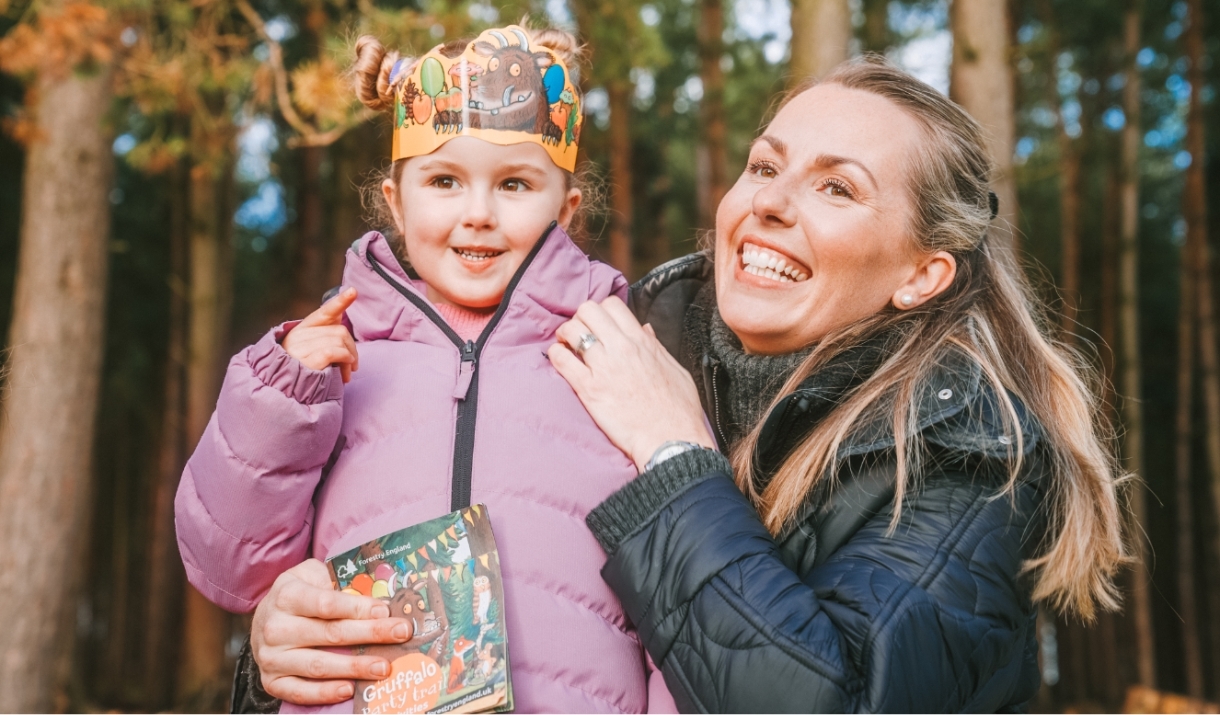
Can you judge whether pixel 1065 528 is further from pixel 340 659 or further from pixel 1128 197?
pixel 1128 197

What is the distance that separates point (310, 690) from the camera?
1.89m

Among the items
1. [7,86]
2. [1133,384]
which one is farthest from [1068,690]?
[7,86]

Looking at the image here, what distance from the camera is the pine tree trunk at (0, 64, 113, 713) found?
5.87 meters

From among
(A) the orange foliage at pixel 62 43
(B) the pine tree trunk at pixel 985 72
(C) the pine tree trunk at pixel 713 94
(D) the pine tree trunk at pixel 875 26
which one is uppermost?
Answer: (D) the pine tree trunk at pixel 875 26

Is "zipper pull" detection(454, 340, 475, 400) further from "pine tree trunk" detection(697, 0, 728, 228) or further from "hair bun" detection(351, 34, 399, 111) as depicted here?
"pine tree trunk" detection(697, 0, 728, 228)

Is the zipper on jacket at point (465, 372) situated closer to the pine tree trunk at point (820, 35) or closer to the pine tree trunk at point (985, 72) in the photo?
the pine tree trunk at point (820, 35)

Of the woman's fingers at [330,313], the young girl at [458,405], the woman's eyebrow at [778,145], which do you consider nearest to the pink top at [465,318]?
the young girl at [458,405]

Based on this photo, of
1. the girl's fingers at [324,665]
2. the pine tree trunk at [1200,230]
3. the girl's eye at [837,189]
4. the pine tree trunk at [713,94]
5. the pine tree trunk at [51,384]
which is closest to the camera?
the girl's fingers at [324,665]

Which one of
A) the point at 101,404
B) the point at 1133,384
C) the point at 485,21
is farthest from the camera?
the point at 101,404

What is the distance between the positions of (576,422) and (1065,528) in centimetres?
104

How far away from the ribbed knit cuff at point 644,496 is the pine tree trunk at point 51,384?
5.13 metres

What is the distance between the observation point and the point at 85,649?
19.9 m

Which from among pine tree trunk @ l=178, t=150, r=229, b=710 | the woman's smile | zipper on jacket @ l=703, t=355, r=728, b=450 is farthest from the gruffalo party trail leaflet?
pine tree trunk @ l=178, t=150, r=229, b=710

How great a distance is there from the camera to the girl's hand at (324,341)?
1.89 m
